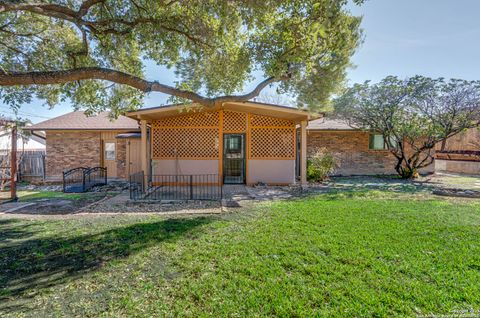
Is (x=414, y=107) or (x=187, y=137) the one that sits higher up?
(x=414, y=107)

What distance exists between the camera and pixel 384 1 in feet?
23.1

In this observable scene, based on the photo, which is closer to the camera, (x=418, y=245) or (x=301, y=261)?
(x=301, y=261)

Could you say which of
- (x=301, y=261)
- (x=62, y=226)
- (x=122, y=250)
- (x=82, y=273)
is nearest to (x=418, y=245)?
(x=301, y=261)

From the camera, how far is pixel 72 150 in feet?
42.3

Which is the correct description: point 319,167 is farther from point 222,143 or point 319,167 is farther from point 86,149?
point 86,149

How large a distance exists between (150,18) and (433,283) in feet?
26.4

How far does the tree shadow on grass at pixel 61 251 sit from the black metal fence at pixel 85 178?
16.4 ft

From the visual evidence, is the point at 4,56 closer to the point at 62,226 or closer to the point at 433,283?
the point at 62,226

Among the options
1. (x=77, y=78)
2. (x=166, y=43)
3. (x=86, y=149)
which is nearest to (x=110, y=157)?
(x=86, y=149)

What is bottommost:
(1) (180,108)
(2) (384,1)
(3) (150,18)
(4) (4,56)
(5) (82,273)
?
(5) (82,273)

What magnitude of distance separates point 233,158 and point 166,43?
527 centimetres

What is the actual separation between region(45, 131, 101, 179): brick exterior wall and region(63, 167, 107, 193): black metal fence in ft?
2.55

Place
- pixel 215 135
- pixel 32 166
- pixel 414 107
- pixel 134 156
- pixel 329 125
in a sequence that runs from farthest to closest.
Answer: pixel 329 125 < pixel 32 166 < pixel 134 156 < pixel 414 107 < pixel 215 135

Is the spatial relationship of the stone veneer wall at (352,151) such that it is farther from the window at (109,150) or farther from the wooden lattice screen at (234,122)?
the window at (109,150)
